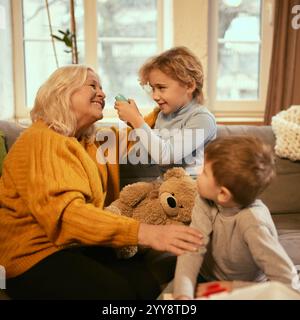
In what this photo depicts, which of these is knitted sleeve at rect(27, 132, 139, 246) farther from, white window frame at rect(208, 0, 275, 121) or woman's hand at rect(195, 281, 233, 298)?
white window frame at rect(208, 0, 275, 121)

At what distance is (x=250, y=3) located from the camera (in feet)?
11.2

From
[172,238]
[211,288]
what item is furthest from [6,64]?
[211,288]

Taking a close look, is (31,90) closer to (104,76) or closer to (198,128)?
(104,76)

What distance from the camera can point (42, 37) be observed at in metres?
3.42

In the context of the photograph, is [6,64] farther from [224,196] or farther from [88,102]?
[224,196]

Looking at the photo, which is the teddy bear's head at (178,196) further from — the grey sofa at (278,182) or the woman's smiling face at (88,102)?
the grey sofa at (278,182)

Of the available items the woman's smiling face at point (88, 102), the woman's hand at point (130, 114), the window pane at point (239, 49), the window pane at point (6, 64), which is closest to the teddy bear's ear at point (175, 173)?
the woman's hand at point (130, 114)

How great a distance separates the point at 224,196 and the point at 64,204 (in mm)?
446

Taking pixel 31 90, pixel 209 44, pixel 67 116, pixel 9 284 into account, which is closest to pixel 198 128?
pixel 67 116

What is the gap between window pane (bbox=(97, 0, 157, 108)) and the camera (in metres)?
Answer: 3.42

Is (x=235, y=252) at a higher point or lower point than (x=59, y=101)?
lower

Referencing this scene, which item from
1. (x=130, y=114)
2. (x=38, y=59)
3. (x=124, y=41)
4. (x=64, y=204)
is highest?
(x=124, y=41)

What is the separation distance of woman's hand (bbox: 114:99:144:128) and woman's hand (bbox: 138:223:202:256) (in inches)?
19.9

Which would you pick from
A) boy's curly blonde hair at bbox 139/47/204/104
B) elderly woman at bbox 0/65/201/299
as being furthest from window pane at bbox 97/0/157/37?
elderly woman at bbox 0/65/201/299
